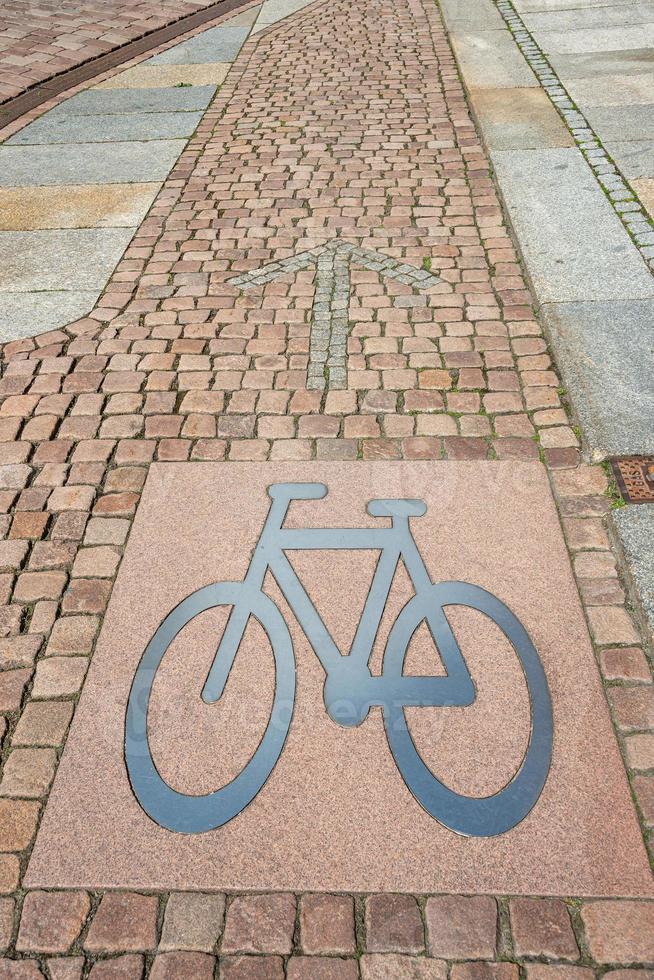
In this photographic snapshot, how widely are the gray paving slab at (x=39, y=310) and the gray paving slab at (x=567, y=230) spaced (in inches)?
119

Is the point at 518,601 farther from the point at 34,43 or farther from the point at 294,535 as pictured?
the point at 34,43

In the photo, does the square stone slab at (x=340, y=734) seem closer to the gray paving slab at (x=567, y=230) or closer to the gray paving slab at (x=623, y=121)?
the gray paving slab at (x=567, y=230)

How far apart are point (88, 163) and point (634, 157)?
487cm

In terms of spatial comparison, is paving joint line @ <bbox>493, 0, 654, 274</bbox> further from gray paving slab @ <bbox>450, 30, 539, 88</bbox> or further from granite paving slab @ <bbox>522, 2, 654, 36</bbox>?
granite paving slab @ <bbox>522, 2, 654, 36</bbox>

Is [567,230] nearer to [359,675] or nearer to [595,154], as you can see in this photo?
[595,154]

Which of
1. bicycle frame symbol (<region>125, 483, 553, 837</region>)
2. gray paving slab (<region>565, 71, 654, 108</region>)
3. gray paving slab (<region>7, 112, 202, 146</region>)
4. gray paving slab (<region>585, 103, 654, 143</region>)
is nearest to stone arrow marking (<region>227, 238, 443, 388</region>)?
bicycle frame symbol (<region>125, 483, 553, 837</region>)

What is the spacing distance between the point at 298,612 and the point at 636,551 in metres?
1.44

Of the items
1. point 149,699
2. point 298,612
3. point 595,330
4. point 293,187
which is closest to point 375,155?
point 293,187

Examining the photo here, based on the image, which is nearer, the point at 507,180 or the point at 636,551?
the point at 636,551

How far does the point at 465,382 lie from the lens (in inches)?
174

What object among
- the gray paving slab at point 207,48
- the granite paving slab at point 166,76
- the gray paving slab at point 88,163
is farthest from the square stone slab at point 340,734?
the gray paving slab at point 207,48

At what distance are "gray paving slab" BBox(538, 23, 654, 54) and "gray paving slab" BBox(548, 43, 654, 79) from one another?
0.15 m

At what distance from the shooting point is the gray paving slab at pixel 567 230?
5.12 metres

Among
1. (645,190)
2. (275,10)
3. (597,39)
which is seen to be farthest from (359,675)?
Answer: (275,10)
